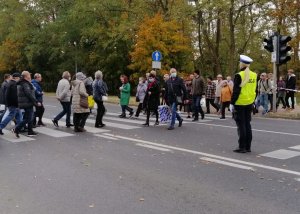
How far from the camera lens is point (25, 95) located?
11805 millimetres

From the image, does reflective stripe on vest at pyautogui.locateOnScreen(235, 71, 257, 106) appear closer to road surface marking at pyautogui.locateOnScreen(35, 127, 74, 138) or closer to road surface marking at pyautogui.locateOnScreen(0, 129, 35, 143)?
road surface marking at pyautogui.locateOnScreen(35, 127, 74, 138)

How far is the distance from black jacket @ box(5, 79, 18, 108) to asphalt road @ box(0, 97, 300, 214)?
97 centimetres

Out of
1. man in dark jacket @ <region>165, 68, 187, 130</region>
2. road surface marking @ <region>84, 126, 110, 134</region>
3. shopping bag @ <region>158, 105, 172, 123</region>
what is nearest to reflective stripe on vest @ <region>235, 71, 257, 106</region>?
man in dark jacket @ <region>165, 68, 187, 130</region>

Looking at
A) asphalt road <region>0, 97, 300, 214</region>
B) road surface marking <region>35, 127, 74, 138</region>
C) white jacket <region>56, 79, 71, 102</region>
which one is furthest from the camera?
white jacket <region>56, 79, 71, 102</region>

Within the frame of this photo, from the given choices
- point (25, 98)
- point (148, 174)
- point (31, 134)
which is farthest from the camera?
point (31, 134)

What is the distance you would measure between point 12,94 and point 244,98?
245 inches

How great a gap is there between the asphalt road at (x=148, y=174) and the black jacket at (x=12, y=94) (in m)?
0.97

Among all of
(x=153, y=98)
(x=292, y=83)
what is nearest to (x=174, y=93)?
(x=153, y=98)

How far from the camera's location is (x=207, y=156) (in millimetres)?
8750

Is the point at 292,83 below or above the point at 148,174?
above

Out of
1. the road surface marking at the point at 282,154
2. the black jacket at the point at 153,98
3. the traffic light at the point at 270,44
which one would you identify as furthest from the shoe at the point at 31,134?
the traffic light at the point at 270,44

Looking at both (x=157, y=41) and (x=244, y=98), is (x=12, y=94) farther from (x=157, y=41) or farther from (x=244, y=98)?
(x=157, y=41)

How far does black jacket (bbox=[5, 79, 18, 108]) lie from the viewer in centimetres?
1166

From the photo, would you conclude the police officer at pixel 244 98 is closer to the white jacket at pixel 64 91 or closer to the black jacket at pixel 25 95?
the black jacket at pixel 25 95
